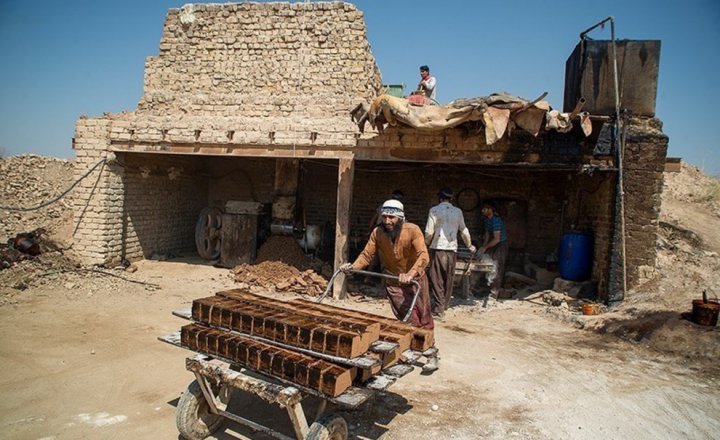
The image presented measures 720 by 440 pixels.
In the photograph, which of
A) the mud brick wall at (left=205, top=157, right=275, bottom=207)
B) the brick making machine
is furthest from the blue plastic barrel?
the mud brick wall at (left=205, top=157, right=275, bottom=207)

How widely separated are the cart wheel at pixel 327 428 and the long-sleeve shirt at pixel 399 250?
1674 mm

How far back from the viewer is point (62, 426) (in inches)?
140

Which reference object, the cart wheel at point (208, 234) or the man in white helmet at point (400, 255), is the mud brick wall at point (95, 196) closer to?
the cart wheel at point (208, 234)

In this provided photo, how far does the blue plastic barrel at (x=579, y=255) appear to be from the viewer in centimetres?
831

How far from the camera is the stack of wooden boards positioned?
2.70 m

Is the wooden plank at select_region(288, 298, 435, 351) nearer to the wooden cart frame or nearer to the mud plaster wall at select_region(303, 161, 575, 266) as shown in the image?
the wooden cart frame

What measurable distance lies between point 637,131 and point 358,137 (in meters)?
4.86

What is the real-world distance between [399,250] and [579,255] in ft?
17.7

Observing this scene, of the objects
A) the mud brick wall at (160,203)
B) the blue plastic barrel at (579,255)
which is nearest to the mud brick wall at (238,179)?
the mud brick wall at (160,203)

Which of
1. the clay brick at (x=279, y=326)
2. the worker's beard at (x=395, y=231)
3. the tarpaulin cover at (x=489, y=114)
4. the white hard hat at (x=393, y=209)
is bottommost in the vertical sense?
the clay brick at (x=279, y=326)

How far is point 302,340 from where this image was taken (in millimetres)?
2889

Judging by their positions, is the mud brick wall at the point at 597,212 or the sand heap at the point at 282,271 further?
the sand heap at the point at 282,271

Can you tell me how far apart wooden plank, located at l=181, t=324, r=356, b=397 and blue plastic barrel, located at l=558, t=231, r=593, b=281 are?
6.98 m

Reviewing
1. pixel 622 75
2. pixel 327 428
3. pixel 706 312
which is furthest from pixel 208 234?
pixel 706 312
